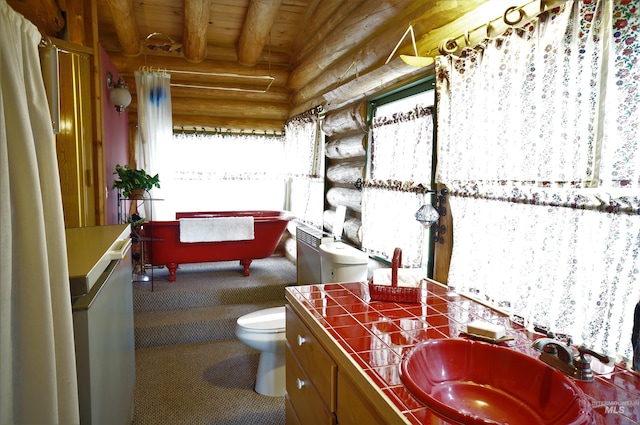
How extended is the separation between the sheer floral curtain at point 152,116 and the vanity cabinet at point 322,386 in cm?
298

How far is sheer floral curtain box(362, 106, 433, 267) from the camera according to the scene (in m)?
2.27

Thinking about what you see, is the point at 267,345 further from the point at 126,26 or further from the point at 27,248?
the point at 126,26

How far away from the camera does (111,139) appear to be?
3732mm

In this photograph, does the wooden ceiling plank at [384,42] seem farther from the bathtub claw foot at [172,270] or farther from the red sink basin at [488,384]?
the bathtub claw foot at [172,270]

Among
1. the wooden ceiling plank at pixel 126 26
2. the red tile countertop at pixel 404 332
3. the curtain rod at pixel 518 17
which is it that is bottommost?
the red tile countertop at pixel 404 332

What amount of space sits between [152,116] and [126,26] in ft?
2.88

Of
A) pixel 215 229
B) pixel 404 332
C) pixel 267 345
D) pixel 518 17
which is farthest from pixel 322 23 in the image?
pixel 404 332

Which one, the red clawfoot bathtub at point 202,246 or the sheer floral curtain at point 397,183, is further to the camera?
the red clawfoot bathtub at point 202,246

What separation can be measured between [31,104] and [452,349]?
1.34m

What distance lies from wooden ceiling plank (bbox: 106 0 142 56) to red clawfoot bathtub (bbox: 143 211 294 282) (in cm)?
184

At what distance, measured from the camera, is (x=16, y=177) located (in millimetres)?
821

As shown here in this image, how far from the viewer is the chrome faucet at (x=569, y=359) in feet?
3.42

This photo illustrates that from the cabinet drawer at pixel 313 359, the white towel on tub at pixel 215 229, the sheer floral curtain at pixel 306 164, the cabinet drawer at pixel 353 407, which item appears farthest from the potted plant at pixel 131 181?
the cabinet drawer at pixel 353 407

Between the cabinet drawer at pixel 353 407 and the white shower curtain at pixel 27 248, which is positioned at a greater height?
the white shower curtain at pixel 27 248
